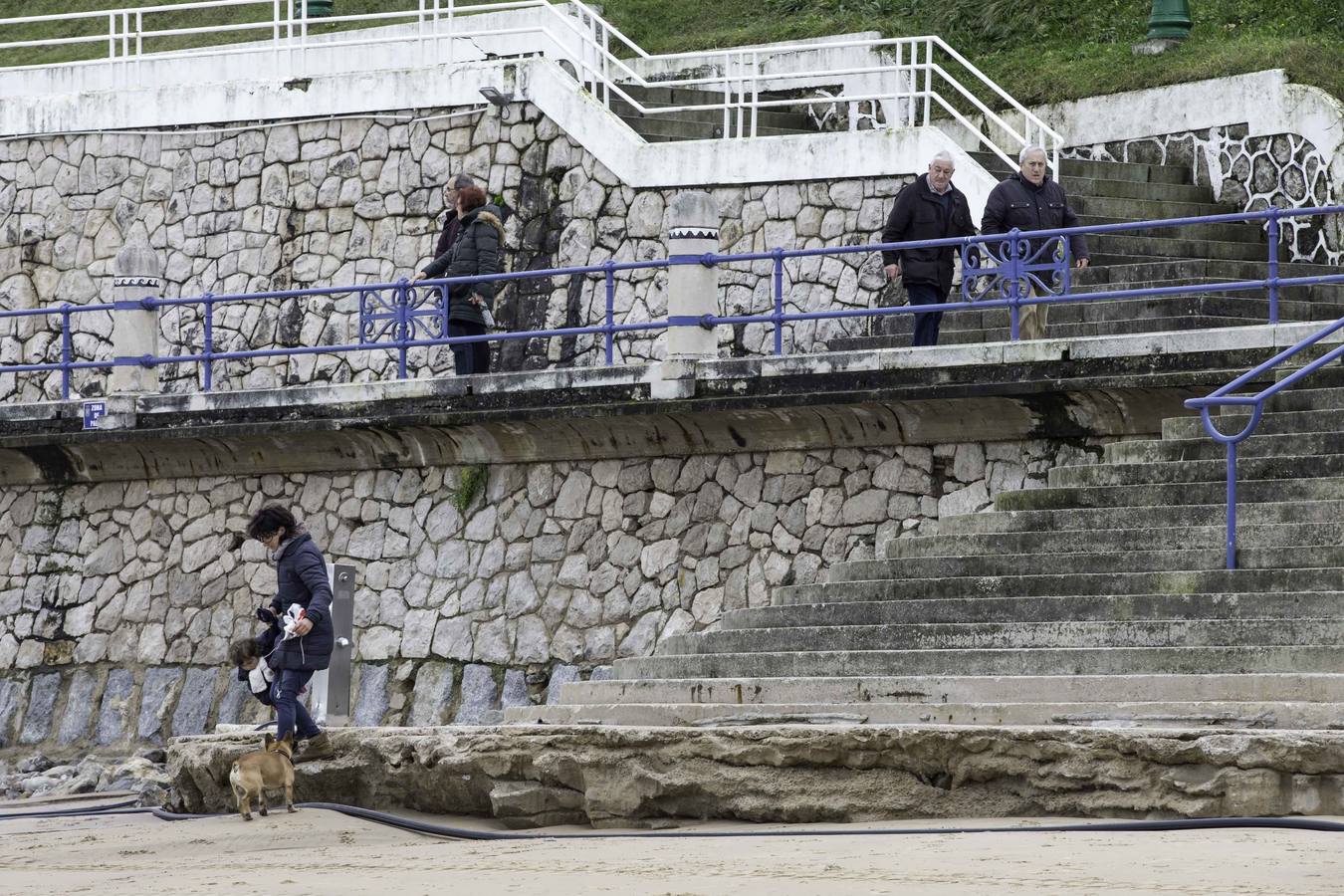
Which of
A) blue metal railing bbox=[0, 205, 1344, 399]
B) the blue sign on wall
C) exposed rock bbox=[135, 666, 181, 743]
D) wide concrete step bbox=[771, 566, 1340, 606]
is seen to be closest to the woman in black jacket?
blue metal railing bbox=[0, 205, 1344, 399]

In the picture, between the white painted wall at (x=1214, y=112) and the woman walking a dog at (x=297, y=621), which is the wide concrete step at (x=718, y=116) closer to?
the white painted wall at (x=1214, y=112)

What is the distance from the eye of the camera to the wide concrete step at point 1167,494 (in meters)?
11.0

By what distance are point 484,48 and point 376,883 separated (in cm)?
1236

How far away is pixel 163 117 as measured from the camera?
66.8ft

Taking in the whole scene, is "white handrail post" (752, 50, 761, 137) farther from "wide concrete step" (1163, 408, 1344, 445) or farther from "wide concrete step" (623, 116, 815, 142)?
"wide concrete step" (1163, 408, 1344, 445)

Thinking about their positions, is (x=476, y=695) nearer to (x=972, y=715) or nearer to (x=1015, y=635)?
(x=1015, y=635)

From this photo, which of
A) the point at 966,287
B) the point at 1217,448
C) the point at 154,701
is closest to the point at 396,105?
the point at 154,701

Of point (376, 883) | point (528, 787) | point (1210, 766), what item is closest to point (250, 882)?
point (376, 883)

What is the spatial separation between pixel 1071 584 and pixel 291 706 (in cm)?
398

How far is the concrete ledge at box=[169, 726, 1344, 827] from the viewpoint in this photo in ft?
30.0

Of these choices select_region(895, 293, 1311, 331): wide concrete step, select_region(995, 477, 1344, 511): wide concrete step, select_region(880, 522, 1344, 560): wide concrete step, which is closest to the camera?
select_region(880, 522, 1344, 560): wide concrete step

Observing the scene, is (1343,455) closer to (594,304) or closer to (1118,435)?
(1118,435)

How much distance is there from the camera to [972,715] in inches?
396

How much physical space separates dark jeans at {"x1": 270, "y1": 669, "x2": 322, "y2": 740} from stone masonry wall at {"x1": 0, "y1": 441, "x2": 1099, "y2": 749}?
2963 mm
